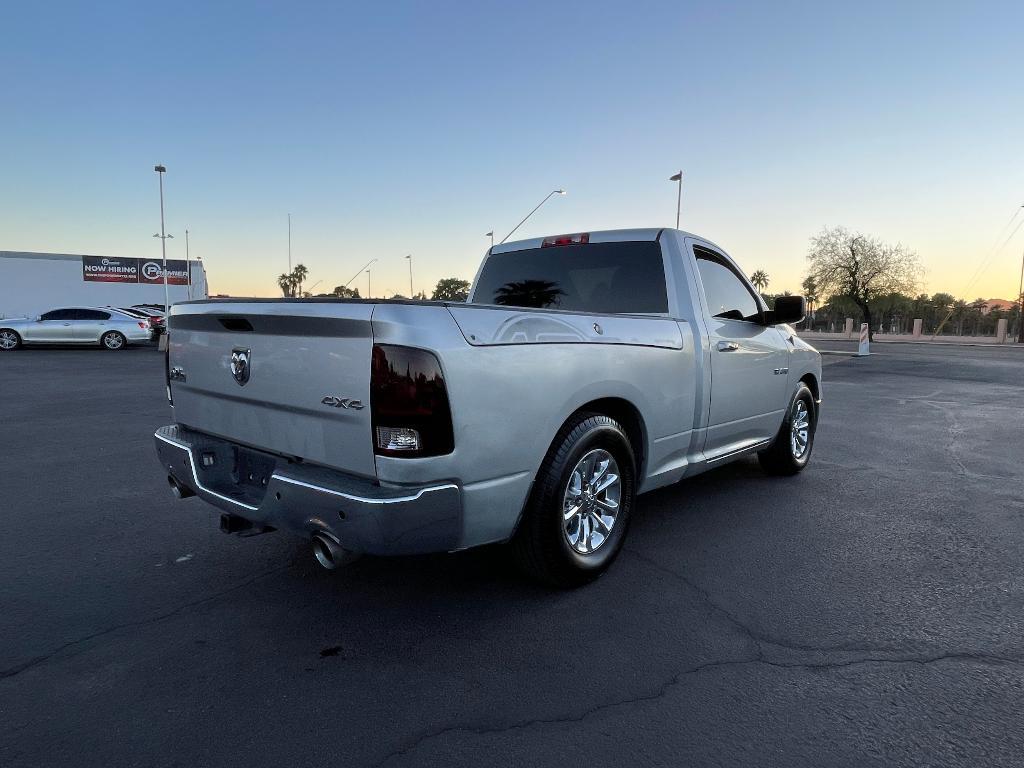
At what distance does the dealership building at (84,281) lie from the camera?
4459 cm

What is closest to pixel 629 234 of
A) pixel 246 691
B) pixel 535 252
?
pixel 535 252

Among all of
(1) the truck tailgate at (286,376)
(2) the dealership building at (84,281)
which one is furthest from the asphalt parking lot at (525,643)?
(2) the dealership building at (84,281)

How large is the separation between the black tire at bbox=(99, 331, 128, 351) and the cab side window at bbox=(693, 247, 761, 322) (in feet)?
76.6

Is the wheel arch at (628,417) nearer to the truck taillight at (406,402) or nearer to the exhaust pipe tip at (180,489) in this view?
the truck taillight at (406,402)

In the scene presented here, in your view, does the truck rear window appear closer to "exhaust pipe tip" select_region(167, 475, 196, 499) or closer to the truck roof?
the truck roof

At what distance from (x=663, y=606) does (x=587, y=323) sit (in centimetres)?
146

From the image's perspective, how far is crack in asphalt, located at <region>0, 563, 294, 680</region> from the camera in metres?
2.57

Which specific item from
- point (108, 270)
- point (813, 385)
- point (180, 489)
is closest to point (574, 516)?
point (180, 489)

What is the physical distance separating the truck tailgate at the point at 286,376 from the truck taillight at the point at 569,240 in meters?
2.33

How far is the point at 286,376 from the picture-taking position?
8.82 ft

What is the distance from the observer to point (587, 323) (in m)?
3.17

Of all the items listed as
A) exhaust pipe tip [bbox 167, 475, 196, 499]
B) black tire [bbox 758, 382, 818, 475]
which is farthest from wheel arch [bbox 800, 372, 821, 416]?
exhaust pipe tip [bbox 167, 475, 196, 499]

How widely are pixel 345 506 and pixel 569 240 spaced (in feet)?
9.12

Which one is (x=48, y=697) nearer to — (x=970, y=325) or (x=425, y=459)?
(x=425, y=459)
